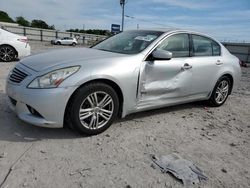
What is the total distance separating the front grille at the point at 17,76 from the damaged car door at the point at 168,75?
1.58 metres

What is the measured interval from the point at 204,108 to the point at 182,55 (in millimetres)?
1448

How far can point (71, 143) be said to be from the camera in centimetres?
311

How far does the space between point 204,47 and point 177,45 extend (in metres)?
0.79

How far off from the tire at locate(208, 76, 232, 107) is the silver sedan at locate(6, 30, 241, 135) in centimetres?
31

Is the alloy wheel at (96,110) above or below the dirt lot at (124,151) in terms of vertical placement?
above

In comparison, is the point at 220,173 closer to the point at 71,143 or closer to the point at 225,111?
the point at 71,143

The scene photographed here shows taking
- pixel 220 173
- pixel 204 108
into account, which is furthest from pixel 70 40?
pixel 220 173

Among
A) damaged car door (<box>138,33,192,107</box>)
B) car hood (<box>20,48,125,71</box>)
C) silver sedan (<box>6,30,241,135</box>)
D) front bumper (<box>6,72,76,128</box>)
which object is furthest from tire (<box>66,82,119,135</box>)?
damaged car door (<box>138,33,192,107</box>)

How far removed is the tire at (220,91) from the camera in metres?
4.98

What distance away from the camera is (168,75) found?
3898mm

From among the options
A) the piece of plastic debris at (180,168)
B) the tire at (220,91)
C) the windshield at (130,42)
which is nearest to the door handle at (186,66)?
the windshield at (130,42)

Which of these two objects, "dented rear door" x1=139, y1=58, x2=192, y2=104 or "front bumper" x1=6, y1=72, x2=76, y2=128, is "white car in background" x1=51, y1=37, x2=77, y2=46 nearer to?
"dented rear door" x1=139, y1=58, x2=192, y2=104

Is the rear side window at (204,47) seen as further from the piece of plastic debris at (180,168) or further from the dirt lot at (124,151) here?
the piece of plastic debris at (180,168)

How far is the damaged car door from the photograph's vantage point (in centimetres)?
365
